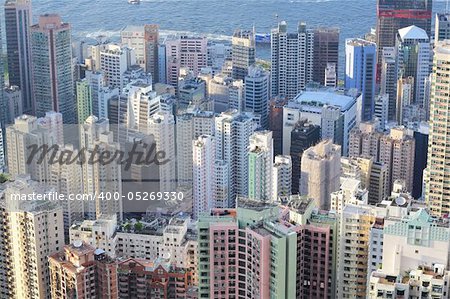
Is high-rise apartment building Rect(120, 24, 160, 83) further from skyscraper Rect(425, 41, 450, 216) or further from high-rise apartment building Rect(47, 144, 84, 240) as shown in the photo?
skyscraper Rect(425, 41, 450, 216)

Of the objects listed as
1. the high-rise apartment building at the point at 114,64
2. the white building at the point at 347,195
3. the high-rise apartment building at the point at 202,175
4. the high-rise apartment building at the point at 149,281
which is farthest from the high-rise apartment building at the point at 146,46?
the high-rise apartment building at the point at 149,281

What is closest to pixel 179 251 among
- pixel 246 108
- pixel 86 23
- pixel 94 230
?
pixel 94 230

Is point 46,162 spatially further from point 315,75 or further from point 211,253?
point 315,75

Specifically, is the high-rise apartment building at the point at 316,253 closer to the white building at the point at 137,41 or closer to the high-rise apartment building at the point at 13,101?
the high-rise apartment building at the point at 13,101

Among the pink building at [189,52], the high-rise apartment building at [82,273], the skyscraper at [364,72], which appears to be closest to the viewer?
the high-rise apartment building at [82,273]

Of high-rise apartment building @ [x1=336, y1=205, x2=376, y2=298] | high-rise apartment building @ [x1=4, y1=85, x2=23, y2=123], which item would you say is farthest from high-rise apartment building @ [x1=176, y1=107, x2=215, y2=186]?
high-rise apartment building @ [x1=336, y1=205, x2=376, y2=298]

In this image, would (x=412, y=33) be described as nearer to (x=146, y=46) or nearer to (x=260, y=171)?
(x=146, y=46)
